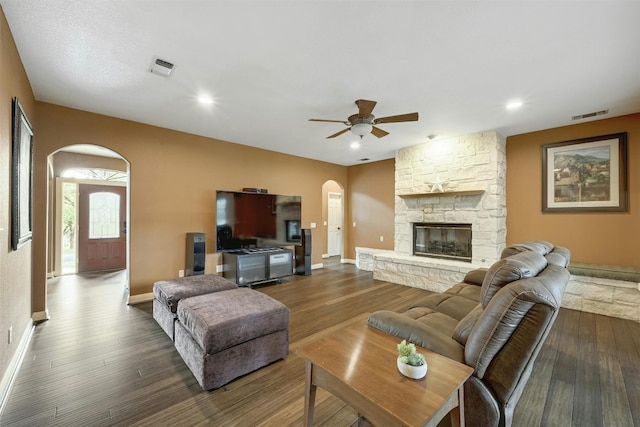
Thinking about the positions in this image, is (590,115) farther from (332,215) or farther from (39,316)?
(39,316)

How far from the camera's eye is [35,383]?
2076 mm

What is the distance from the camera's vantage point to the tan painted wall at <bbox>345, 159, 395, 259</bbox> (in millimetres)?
6547

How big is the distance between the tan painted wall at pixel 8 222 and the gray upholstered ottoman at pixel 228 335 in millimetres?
1197

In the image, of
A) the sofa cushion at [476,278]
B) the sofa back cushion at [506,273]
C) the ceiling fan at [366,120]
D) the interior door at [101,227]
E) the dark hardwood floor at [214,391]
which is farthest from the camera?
the interior door at [101,227]

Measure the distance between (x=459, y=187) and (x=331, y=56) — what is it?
11.4ft

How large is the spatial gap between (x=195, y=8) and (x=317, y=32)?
88 centimetres

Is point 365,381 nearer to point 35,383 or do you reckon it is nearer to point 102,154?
point 35,383

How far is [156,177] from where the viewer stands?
4.26 m

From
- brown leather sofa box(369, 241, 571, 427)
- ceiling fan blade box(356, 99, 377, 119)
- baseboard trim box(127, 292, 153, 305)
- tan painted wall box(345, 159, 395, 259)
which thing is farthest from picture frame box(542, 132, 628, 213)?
baseboard trim box(127, 292, 153, 305)

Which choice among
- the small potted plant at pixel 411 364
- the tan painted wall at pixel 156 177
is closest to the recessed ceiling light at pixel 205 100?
the tan painted wall at pixel 156 177

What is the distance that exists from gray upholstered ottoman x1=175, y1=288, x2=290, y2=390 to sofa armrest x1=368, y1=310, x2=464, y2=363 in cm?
101

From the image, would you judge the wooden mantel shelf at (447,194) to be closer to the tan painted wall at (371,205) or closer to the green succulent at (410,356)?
the tan painted wall at (371,205)

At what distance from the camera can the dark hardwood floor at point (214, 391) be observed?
69.0 inches

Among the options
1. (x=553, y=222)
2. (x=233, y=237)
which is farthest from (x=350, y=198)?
(x=553, y=222)
